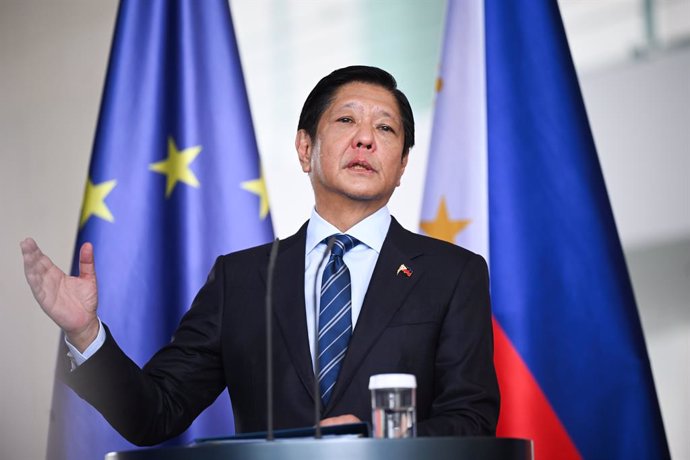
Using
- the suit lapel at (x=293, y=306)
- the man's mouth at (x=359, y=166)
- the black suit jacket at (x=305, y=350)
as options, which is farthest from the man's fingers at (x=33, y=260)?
the man's mouth at (x=359, y=166)

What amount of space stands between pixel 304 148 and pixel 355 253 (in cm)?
38

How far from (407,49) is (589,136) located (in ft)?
3.22

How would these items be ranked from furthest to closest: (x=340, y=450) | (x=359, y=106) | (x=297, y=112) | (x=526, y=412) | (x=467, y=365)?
(x=297, y=112), (x=526, y=412), (x=359, y=106), (x=467, y=365), (x=340, y=450)

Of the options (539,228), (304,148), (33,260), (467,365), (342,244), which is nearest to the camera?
(33,260)

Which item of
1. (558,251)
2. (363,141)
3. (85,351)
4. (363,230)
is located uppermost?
(363,141)

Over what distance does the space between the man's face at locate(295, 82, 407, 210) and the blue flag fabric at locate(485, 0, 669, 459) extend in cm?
54

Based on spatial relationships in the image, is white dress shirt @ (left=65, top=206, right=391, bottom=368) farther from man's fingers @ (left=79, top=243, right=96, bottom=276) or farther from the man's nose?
man's fingers @ (left=79, top=243, right=96, bottom=276)

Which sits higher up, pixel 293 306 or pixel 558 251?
pixel 558 251

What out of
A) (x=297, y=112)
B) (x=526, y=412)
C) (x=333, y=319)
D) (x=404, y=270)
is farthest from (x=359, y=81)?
(x=297, y=112)

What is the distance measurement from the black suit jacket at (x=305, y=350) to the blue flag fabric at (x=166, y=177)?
0.60m

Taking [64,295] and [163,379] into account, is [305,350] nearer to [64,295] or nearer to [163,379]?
[163,379]

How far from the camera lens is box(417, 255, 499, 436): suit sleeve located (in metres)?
1.93

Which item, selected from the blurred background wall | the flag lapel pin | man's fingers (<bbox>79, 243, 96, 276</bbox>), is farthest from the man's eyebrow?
the blurred background wall

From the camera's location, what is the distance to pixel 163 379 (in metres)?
2.19
